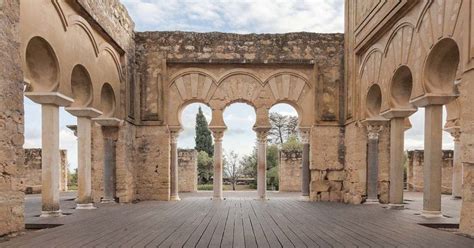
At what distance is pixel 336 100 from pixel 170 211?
6053mm

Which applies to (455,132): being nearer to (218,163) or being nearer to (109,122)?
(218,163)

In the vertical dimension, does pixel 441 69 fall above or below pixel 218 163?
above

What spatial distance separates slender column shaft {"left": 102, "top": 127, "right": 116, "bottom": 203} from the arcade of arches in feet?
0.12

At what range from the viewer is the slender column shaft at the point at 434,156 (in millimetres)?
6645

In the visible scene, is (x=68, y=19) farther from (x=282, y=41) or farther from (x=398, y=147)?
(x=398, y=147)

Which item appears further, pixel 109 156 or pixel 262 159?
pixel 262 159

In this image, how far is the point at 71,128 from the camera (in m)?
13.4

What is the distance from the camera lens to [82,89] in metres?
8.45

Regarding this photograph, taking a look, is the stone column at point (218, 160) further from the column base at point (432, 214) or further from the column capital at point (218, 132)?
the column base at point (432, 214)

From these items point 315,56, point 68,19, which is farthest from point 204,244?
point 315,56

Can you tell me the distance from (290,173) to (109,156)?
834 centimetres

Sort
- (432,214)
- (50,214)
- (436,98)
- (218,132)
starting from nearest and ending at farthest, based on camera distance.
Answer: (436,98) < (432,214) < (50,214) < (218,132)

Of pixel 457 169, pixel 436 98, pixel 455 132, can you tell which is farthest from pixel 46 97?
pixel 457 169

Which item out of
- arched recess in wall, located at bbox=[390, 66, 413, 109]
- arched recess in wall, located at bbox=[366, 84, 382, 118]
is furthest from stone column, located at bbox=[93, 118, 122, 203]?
arched recess in wall, located at bbox=[390, 66, 413, 109]
